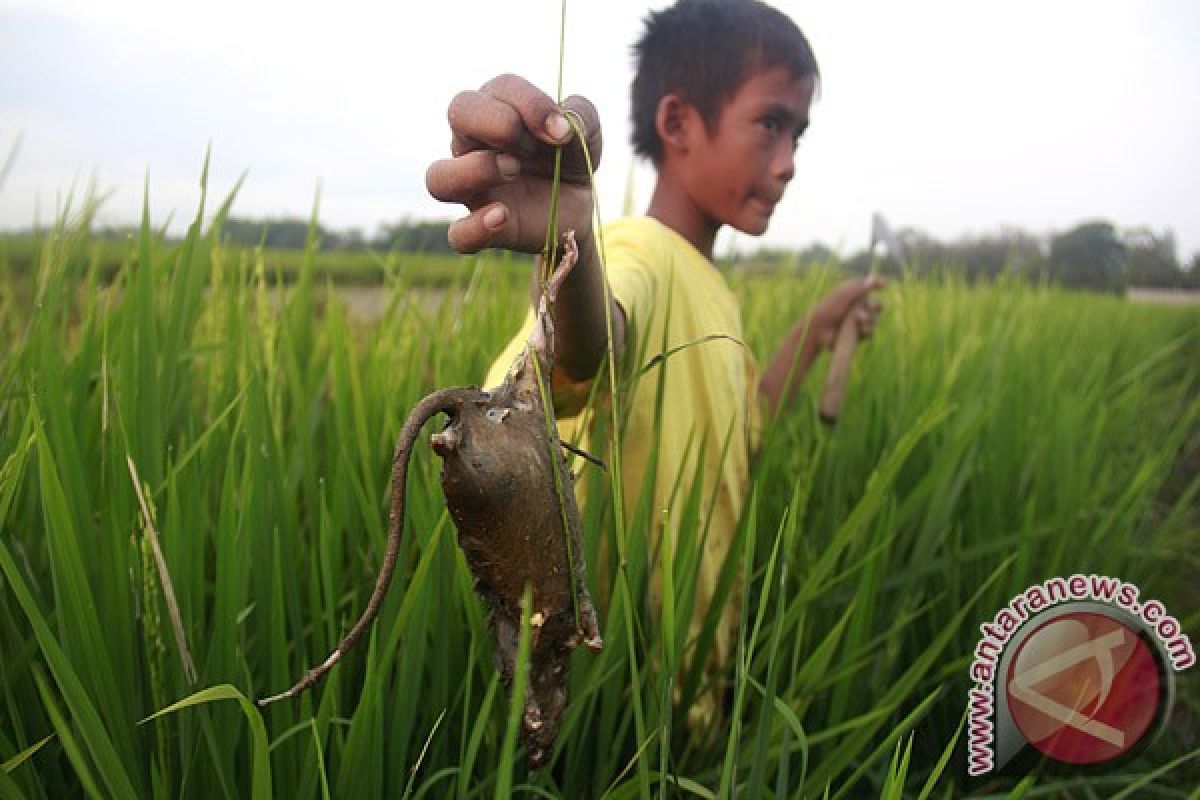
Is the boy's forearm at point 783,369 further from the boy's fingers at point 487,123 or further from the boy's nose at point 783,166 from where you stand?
the boy's fingers at point 487,123

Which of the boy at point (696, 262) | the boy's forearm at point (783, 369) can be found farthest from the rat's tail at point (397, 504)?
the boy's forearm at point (783, 369)

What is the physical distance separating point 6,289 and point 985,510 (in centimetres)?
154

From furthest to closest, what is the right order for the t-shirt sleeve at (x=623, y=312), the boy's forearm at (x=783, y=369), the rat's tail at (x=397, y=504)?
the boy's forearm at (x=783, y=369) → the t-shirt sleeve at (x=623, y=312) → the rat's tail at (x=397, y=504)

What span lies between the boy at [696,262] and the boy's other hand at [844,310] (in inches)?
5.6

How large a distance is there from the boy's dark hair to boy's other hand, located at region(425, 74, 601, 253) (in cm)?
64

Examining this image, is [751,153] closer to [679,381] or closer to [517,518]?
[679,381]

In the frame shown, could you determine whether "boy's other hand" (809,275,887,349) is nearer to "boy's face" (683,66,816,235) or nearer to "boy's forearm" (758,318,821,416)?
"boy's forearm" (758,318,821,416)

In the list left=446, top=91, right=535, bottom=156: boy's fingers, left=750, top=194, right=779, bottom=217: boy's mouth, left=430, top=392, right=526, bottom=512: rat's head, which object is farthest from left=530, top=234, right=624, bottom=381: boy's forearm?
left=750, top=194, right=779, bottom=217: boy's mouth

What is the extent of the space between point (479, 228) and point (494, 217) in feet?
0.04

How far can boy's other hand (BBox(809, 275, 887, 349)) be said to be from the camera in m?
1.51

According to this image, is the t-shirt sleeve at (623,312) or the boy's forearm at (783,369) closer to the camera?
the t-shirt sleeve at (623,312)

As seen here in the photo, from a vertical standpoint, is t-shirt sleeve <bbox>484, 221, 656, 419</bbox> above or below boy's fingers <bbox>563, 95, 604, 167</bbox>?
below

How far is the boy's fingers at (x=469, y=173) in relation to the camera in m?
0.52

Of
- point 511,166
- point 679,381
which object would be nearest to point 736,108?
point 679,381
